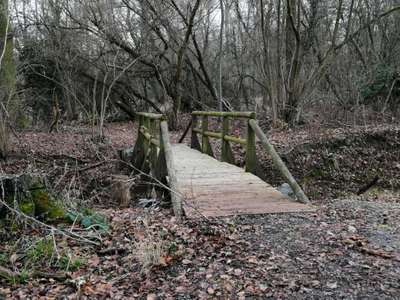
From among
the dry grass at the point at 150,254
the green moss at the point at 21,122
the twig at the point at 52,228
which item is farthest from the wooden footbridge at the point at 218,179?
the green moss at the point at 21,122

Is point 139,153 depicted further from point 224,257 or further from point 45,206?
point 224,257

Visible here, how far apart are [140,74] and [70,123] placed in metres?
3.79

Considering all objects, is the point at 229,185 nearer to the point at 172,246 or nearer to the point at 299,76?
the point at 172,246

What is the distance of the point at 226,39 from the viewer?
2220cm

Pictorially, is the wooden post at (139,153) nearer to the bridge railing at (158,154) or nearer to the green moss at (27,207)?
the bridge railing at (158,154)

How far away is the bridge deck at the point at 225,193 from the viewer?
5719 mm

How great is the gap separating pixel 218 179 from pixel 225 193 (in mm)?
962

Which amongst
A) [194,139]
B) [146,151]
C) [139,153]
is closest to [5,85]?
[139,153]

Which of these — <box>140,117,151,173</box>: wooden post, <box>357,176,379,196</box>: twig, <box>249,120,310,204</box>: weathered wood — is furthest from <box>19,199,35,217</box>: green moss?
<box>357,176,379,196</box>: twig

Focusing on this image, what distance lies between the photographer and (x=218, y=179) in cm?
751

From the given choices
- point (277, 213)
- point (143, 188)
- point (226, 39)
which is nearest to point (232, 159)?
point (143, 188)

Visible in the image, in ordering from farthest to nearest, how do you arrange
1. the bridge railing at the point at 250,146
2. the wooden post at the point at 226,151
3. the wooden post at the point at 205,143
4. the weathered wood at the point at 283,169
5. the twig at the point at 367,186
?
1. the wooden post at the point at 205,143
2. the twig at the point at 367,186
3. the wooden post at the point at 226,151
4. the bridge railing at the point at 250,146
5. the weathered wood at the point at 283,169

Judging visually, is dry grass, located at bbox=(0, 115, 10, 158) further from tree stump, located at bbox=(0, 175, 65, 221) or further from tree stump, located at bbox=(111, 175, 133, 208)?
tree stump, located at bbox=(0, 175, 65, 221)

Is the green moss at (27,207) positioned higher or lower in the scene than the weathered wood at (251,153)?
lower
